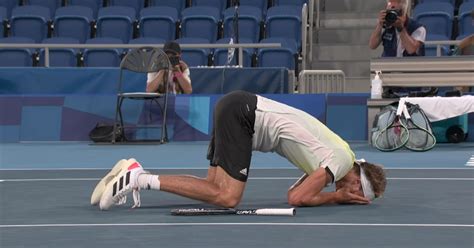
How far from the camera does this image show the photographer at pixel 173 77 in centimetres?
1548

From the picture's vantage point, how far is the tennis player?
7871mm

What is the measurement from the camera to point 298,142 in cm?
805

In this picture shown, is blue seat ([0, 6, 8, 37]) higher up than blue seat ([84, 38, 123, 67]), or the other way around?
blue seat ([0, 6, 8, 37])

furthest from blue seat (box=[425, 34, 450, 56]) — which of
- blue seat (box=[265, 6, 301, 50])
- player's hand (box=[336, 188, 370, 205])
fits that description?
player's hand (box=[336, 188, 370, 205])

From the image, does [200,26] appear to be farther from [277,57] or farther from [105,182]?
[105,182]

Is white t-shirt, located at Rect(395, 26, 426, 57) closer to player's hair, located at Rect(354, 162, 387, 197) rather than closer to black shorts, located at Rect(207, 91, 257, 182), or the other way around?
player's hair, located at Rect(354, 162, 387, 197)

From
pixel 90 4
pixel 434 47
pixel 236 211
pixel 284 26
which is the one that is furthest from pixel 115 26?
pixel 236 211

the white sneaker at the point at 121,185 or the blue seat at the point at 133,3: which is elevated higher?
the blue seat at the point at 133,3

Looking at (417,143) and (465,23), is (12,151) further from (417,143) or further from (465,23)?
(465,23)

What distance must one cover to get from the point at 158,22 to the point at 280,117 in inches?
504

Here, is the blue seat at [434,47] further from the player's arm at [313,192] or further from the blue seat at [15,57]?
the player's arm at [313,192]

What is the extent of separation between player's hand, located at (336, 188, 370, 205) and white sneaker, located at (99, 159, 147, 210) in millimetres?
1400

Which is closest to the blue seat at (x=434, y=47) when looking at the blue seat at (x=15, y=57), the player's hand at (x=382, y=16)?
the player's hand at (x=382, y=16)

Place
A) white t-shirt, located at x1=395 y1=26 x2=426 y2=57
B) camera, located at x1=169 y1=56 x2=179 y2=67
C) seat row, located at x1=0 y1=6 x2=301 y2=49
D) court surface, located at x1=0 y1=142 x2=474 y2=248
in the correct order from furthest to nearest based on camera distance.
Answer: seat row, located at x1=0 y1=6 x2=301 y2=49, camera, located at x1=169 y1=56 x2=179 y2=67, white t-shirt, located at x1=395 y1=26 x2=426 y2=57, court surface, located at x1=0 y1=142 x2=474 y2=248
